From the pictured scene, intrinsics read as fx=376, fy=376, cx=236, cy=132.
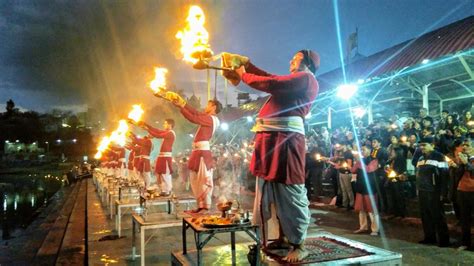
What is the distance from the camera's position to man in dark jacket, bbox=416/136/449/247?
7410 mm

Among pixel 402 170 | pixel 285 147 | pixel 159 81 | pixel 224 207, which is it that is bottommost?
pixel 224 207

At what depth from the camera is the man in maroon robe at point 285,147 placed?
12.3 ft

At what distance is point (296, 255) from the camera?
3.74m

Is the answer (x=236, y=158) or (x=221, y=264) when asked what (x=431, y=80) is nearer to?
(x=236, y=158)

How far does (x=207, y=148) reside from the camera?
25.7 ft

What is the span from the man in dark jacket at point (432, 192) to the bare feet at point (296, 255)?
191 inches

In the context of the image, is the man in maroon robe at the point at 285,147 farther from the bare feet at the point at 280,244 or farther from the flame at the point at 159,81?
the flame at the point at 159,81

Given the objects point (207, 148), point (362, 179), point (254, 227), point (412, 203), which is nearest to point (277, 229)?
point (254, 227)

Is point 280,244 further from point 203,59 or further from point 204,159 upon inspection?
point 204,159

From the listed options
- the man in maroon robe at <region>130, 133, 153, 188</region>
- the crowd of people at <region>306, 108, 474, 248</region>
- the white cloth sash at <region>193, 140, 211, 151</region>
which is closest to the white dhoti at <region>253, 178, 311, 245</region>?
the white cloth sash at <region>193, 140, 211, 151</region>

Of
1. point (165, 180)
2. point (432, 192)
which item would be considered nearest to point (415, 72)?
point (432, 192)

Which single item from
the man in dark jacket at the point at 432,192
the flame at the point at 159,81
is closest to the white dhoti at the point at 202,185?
the flame at the point at 159,81

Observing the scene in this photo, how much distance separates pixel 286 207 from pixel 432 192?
5.05 meters

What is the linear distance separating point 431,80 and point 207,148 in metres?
9.31
